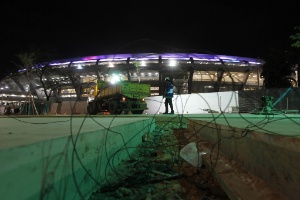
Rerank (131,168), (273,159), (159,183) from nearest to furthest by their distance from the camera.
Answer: (273,159) → (159,183) → (131,168)

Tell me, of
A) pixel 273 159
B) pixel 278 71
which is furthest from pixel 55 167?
pixel 278 71

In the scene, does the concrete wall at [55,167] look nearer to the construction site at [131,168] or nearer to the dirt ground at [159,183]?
the construction site at [131,168]

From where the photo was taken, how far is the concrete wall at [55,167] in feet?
3.39

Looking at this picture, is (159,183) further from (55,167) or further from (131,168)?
(55,167)

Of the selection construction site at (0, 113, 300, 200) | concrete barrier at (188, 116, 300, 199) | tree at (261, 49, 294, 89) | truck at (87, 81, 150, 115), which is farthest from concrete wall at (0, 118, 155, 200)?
tree at (261, 49, 294, 89)

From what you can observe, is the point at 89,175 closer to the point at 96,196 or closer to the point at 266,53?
the point at 96,196

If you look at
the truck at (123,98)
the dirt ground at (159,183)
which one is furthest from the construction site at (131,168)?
the truck at (123,98)

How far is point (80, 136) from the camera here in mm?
1788

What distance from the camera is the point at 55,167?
1.36m

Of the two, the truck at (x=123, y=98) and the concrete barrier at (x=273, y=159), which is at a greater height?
the truck at (x=123, y=98)

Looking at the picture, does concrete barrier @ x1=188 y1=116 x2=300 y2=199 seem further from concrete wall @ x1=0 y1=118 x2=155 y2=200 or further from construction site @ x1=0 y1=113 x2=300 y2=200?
concrete wall @ x1=0 y1=118 x2=155 y2=200

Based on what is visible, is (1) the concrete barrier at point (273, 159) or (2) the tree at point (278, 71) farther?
(2) the tree at point (278, 71)

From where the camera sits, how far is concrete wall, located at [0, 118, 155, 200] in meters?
1.03

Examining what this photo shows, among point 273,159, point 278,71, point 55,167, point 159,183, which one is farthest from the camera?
point 278,71
